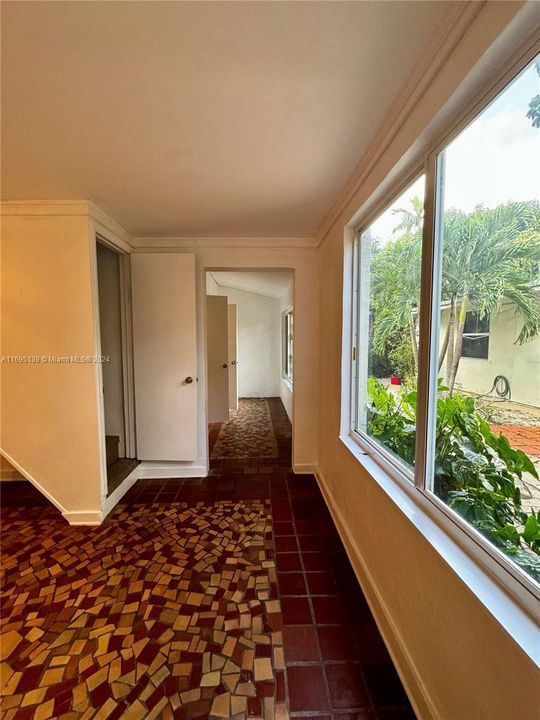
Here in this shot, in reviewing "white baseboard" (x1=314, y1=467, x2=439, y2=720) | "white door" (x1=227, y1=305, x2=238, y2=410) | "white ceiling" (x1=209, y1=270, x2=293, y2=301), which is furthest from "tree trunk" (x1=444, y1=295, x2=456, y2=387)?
"white door" (x1=227, y1=305, x2=238, y2=410)

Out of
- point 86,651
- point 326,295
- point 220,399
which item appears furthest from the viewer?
point 220,399

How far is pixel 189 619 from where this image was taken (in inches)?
57.2

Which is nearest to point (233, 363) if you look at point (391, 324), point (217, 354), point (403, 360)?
point (217, 354)

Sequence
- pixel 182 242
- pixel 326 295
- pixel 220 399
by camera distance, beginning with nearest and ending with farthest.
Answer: pixel 326 295, pixel 182 242, pixel 220 399

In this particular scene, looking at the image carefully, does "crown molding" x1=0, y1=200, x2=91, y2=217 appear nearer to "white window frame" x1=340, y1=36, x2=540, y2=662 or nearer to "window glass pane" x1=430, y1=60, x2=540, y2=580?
"white window frame" x1=340, y1=36, x2=540, y2=662

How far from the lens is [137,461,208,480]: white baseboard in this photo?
118 inches

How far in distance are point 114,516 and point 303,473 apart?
5.52 feet

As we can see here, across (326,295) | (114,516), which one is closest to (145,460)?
(114,516)

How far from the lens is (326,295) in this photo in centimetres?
262

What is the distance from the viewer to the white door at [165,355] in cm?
278

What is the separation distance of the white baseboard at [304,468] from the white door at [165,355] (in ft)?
3.29

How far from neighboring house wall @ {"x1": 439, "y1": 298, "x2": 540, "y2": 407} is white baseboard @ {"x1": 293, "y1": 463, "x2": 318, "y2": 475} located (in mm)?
2267

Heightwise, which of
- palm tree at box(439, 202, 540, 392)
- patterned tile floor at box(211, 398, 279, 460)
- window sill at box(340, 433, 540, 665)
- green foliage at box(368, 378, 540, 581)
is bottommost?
patterned tile floor at box(211, 398, 279, 460)

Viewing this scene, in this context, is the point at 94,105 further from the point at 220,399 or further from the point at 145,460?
the point at 220,399
